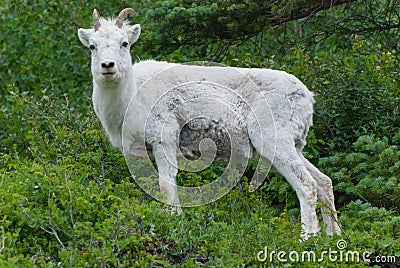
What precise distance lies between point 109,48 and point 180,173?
166 cm

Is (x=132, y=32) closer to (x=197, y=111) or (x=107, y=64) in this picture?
(x=107, y=64)

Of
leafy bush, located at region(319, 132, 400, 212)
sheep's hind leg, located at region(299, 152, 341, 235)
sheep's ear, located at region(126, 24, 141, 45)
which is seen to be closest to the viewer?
sheep's hind leg, located at region(299, 152, 341, 235)

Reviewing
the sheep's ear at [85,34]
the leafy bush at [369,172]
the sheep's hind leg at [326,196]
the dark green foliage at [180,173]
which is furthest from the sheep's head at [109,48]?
the leafy bush at [369,172]

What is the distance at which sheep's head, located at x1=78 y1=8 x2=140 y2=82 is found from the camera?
302 inches

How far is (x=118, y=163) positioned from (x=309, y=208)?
2.37 m

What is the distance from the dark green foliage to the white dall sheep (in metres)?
0.38

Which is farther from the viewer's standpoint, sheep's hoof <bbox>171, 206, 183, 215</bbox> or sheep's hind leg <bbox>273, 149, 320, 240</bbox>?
sheep's hind leg <bbox>273, 149, 320, 240</bbox>

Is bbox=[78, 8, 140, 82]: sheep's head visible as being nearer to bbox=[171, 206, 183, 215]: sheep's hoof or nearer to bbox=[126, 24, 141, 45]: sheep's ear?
bbox=[126, 24, 141, 45]: sheep's ear

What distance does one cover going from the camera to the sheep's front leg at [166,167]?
7.96 meters

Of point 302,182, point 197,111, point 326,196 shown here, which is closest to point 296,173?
point 302,182

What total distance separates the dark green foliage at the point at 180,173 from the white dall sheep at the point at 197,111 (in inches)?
15.0

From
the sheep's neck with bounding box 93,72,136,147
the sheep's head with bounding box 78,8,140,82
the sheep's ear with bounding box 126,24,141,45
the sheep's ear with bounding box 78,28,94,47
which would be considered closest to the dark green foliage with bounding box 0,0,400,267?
the sheep's neck with bounding box 93,72,136,147

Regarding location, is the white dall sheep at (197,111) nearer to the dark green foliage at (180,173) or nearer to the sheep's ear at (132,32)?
the sheep's ear at (132,32)

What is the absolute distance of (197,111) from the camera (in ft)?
27.0
